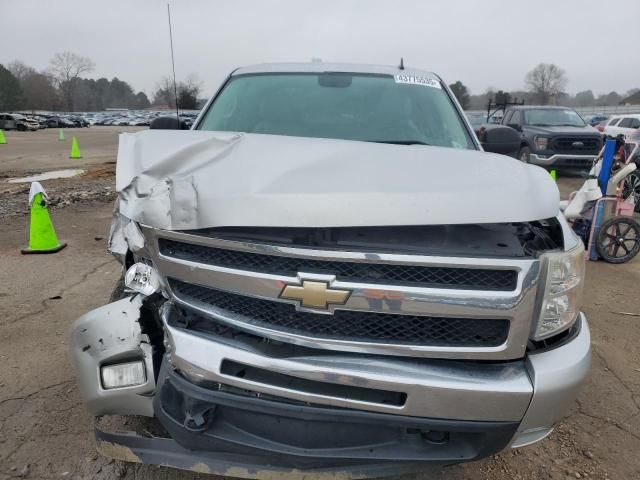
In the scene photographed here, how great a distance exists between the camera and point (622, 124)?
19.8 m

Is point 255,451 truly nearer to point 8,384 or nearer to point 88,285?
point 8,384

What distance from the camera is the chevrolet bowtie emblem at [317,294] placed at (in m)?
1.59

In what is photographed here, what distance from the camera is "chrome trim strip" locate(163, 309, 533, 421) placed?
5.20 feet

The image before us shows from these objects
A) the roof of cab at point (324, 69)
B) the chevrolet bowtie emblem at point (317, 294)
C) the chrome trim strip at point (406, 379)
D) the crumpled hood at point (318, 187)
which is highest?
the roof of cab at point (324, 69)

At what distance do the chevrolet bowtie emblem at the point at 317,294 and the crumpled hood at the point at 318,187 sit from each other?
21 centimetres

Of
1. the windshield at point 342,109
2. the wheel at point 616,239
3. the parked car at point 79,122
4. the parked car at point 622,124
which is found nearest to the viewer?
the windshield at point 342,109

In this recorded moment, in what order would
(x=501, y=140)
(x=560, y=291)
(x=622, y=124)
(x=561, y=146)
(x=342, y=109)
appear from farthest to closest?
(x=622, y=124)
(x=561, y=146)
(x=501, y=140)
(x=342, y=109)
(x=560, y=291)

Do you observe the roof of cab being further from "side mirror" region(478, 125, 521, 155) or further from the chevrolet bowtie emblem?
the chevrolet bowtie emblem

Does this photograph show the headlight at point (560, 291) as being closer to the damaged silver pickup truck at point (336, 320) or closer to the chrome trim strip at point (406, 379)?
the damaged silver pickup truck at point (336, 320)

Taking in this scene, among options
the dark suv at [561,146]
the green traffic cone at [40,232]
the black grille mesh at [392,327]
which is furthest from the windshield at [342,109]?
the dark suv at [561,146]

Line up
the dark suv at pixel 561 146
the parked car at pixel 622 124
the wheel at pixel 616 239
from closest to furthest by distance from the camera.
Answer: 1. the wheel at pixel 616 239
2. the dark suv at pixel 561 146
3. the parked car at pixel 622 124

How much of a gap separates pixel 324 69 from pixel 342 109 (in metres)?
0.56

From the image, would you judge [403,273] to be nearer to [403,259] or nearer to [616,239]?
[403,259]

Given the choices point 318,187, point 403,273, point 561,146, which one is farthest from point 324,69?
point 561,146
